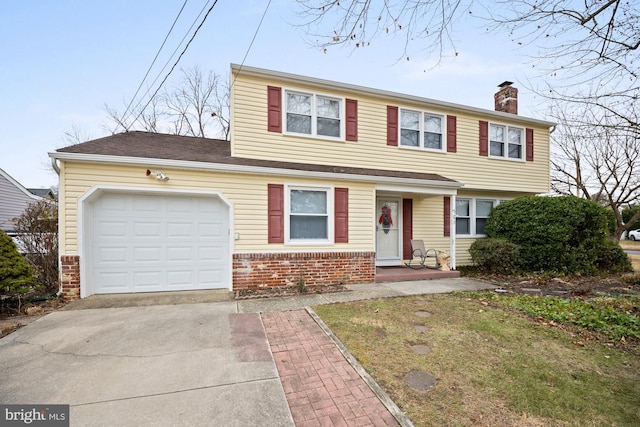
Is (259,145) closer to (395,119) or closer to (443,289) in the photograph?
(395,119)

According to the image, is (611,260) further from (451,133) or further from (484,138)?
(451,133)

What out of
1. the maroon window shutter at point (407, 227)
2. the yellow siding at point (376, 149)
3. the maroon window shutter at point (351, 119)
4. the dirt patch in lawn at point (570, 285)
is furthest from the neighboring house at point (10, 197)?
the dirt patch in lawn at point (570, 285)

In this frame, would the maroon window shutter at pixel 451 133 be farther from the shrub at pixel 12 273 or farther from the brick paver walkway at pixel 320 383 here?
the shrub at pixel 12 273

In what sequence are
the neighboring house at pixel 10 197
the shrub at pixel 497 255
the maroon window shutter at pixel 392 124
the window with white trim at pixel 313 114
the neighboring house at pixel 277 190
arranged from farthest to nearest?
the neighboring house at pixel 10 197, the maroon window shutter at pixel 392 124, the shrub at pixel 497 255, the window with white trim at pixel 313 114, the neighboring house at pixel 277 190

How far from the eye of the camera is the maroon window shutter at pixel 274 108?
24.6 feet

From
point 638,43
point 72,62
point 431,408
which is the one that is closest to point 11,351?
point 431,408

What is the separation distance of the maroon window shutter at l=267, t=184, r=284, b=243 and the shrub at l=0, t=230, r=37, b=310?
4707mm

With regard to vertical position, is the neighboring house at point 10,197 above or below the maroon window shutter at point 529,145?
below

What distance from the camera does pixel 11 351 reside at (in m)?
3.43

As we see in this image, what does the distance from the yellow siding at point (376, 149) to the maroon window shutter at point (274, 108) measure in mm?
123

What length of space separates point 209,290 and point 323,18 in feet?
19.3

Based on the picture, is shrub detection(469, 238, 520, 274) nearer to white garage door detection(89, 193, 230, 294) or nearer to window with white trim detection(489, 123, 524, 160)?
window with white trim detection(489, 123, 524, 160)

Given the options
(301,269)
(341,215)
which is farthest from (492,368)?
(341,215)

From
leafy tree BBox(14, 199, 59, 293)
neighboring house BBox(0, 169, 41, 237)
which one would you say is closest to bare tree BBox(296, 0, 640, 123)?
leafy tree BBox(14, 199, 59, 293)
